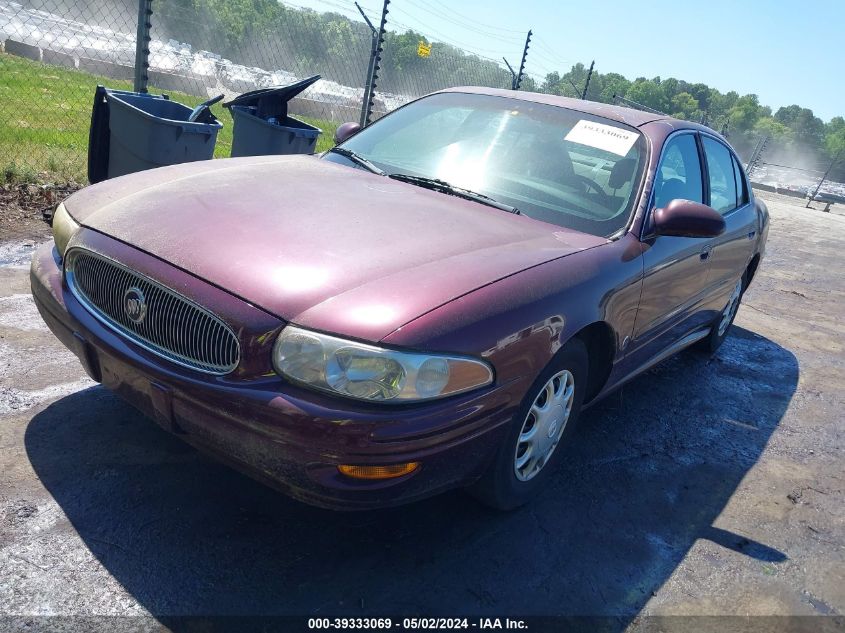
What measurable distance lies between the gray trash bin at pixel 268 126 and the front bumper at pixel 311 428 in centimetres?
381

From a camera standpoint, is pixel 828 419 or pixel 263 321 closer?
pixel 263 321

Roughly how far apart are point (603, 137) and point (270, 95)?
3.41 m

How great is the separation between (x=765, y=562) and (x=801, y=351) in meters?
3.63

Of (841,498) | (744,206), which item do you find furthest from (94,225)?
(744,206)

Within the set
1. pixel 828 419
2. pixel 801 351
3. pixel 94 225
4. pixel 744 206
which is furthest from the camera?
pixel 801 351

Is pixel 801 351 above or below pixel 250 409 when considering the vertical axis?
below

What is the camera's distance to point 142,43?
6.65 meters

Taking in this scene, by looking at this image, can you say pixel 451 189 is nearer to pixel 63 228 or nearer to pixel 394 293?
pixel 394 293

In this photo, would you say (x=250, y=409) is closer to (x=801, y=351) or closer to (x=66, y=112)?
(x=801, y=351)

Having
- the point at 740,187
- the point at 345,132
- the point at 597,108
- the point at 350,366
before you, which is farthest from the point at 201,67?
the point at 350,366

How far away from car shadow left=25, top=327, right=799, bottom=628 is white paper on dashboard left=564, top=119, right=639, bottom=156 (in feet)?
4.97

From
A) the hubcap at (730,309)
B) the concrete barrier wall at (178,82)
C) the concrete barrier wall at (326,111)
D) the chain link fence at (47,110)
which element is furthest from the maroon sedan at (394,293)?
the concrete barrier wall at (178,82)

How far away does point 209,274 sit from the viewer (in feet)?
7.48

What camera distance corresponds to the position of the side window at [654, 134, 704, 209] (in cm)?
354
